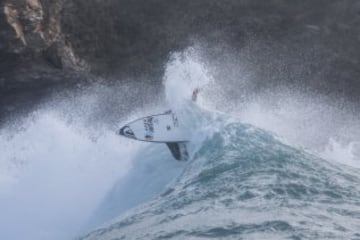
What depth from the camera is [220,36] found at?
21547mm

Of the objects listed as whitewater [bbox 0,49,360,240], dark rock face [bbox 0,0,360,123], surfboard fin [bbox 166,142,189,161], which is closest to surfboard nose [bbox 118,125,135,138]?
whitewater [bbox 0,49,360,240]

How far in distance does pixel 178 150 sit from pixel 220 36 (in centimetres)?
1054

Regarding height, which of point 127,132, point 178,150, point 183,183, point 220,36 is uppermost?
point 220,36

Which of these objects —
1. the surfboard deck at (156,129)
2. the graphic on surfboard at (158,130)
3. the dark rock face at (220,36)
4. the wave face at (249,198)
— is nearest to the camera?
the wave face at (249,198)

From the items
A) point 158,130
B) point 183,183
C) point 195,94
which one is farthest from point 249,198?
point 195,94

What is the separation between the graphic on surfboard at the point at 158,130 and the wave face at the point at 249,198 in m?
1.13

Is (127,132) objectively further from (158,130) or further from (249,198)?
(249,198)

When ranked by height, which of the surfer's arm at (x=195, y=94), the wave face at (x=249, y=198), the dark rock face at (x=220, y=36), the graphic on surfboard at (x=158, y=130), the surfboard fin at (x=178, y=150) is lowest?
the wave face at (x=249, y=198)

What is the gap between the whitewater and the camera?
800 centimetres

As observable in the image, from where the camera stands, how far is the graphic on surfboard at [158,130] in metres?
12.1

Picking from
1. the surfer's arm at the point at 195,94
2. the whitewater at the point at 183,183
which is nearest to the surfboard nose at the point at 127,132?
the whitewater at the point at 183,183

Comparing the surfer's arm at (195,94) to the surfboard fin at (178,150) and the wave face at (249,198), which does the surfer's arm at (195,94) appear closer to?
the surfboard fin at (178,150)

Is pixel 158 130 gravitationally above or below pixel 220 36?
below

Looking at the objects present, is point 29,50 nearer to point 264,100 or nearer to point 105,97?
point 105,97
